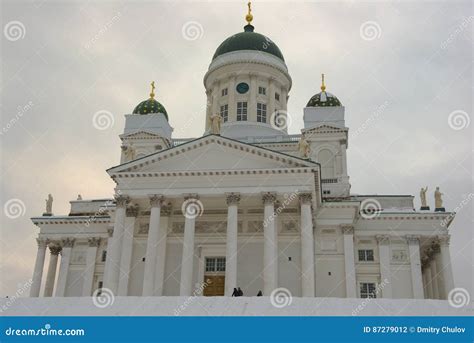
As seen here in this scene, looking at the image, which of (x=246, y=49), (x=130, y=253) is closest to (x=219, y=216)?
(x=130, y=253)

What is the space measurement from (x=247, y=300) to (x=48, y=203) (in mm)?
28264

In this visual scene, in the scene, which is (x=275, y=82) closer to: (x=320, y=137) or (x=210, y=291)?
(x=320, y=137)

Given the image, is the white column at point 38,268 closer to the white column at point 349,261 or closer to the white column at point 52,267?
the white column at point 52,267

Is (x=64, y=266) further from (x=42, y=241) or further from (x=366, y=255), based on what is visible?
(x=366, y=255)

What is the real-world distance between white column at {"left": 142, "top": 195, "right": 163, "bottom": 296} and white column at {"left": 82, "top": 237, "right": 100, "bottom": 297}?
11.0 metres

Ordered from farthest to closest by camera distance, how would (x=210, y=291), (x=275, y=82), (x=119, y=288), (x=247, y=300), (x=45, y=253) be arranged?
1. (x=275, y=82)
2. (x=45, y=253)
3. (x=210, y=291)
4. (x=119, y=288)
5. (x=247, y=300)

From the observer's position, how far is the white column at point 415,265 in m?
34.2

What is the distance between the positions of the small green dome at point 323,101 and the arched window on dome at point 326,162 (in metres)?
4.35

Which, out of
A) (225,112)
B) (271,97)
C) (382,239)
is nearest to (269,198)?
(382,239)

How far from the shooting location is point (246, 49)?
4728cm

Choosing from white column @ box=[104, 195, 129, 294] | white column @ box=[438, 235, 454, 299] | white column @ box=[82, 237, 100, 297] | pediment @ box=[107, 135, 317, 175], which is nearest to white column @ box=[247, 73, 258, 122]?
pediment @ box=[107, 135, 317, 175]

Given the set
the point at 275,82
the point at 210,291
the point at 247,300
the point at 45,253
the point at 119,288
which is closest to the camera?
the point at 247,300

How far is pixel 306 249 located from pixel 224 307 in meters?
10.3

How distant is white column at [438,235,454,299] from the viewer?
35344 mm
